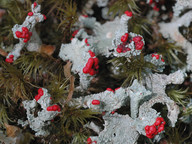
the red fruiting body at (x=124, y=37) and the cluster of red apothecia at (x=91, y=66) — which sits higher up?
the red fruiting body at (x=124, y=37)

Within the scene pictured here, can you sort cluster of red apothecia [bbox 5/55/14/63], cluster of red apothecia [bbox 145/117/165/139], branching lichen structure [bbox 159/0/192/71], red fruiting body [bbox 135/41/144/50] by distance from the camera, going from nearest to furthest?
cluster of red apothecia [bbox 145/117/165/139]
red fruiting body [bbox 135/41/144/50]
cluster of red apothecia [bbox 5/55/14/63]
branching lichen structure [bbox 159/0/192/71]

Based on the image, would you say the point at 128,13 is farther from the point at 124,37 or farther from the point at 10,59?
the point at 10,59

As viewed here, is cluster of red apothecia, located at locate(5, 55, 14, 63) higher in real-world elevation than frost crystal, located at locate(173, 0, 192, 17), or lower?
→ lower

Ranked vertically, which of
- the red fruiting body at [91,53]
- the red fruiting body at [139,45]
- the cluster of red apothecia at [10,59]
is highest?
the red fruiting body at [139,45]

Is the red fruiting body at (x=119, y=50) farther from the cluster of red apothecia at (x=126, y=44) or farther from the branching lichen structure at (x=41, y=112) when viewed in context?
the branching lichen structure at (x=41, y=112)

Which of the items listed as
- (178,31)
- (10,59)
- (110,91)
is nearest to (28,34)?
(10,59)

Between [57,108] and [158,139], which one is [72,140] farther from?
[158,139]

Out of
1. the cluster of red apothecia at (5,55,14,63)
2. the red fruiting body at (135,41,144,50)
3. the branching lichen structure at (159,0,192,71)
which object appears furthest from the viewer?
the branching lichen structure at (159,0,192,71)

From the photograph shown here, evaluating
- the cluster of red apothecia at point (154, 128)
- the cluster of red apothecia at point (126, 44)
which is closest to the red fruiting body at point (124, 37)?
the cluster of red apothecia at point (126, 44)

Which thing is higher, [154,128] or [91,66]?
[91,66]

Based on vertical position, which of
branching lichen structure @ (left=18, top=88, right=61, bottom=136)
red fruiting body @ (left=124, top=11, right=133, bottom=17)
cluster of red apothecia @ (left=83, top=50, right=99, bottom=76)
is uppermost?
red fruiting body @ (left=124, top=11, right=133, bottom=17)

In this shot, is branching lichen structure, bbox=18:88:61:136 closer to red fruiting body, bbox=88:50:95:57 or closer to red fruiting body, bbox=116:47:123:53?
red fruiting body, bbox=88:50:95:57

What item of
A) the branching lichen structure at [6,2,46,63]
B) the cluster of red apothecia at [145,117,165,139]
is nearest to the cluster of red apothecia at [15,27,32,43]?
the branching lichen structure at [6,2,46,63]
